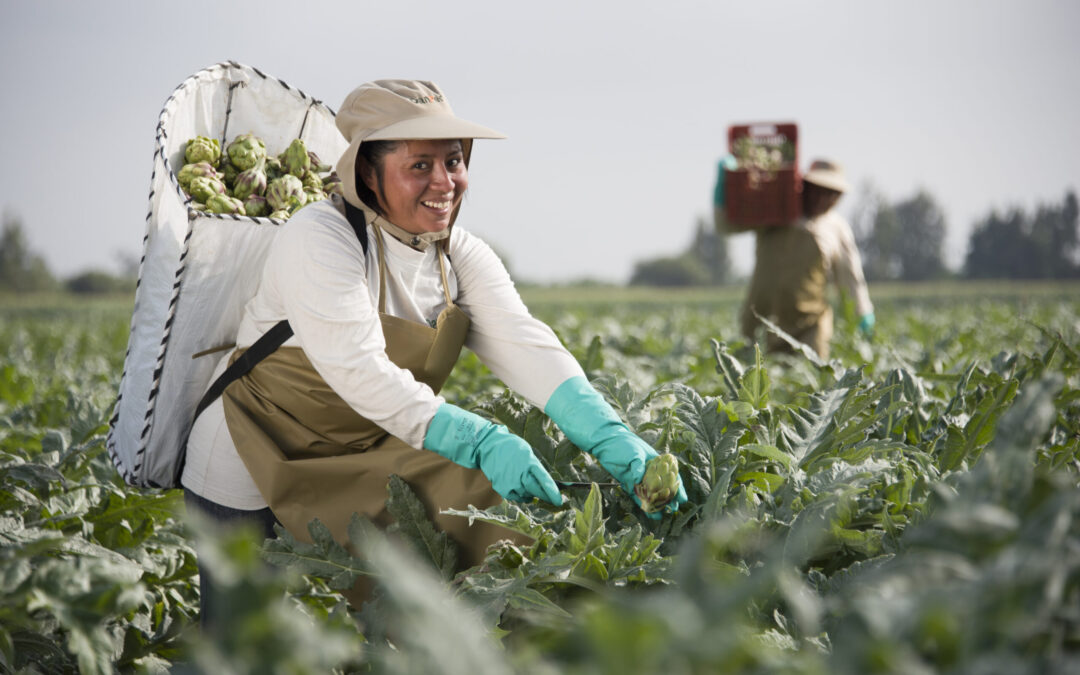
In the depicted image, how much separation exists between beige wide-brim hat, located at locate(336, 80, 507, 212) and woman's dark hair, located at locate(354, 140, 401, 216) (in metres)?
0.05

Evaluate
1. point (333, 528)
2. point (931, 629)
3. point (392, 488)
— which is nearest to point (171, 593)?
point (333, 528)

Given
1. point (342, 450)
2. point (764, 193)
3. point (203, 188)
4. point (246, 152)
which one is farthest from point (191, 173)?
point (764, 193)

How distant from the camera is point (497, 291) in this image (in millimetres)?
2898

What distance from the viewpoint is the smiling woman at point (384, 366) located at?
2393mm

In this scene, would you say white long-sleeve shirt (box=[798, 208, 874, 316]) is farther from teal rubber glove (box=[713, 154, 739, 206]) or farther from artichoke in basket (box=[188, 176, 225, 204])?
artichoke in basket (box=[188, 176, 225, 204])

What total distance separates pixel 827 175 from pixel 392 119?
576 cm

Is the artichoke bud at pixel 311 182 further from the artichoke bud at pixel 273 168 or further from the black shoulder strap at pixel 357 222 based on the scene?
the black shoulder strap at pixel 357 222

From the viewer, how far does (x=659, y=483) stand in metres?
2.16

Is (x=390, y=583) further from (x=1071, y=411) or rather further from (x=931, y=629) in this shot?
(x=1071, y=411)

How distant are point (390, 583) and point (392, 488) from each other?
1546 mm

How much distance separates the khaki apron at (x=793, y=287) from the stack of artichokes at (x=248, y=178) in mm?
4858

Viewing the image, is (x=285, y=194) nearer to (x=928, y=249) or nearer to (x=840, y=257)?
(x=840, y=257)

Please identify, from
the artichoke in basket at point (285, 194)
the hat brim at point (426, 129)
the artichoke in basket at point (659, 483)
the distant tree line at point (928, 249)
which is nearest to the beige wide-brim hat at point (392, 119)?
the hat brim at point (426, 129)

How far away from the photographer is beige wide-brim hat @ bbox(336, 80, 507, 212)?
2525 millimetres
